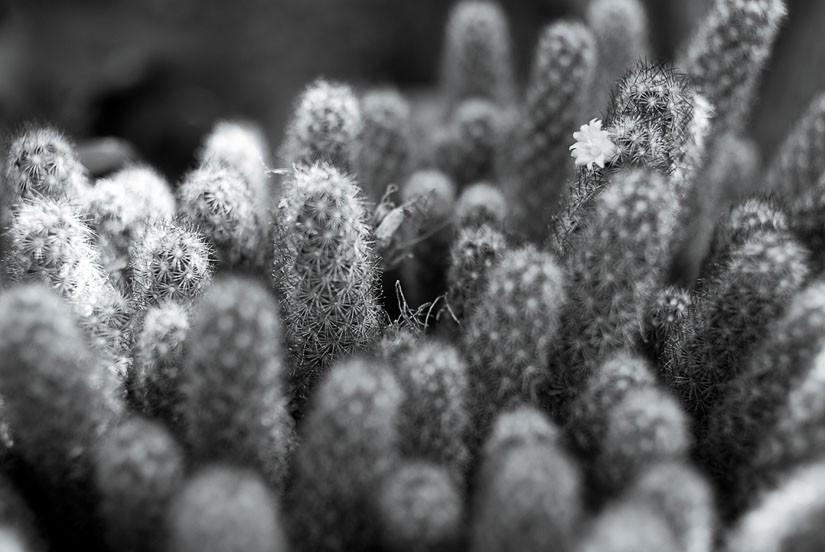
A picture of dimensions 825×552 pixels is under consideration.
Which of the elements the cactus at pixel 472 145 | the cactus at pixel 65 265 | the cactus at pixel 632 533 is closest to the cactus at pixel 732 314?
the cactus at pixel 632 533

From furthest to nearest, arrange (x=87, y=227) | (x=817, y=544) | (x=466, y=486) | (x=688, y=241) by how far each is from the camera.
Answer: (x=688, y=241) → (x=87, y=227) → (x=466, y=486) → (x=817, y=544)

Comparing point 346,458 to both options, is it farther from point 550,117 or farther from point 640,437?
point 550,117

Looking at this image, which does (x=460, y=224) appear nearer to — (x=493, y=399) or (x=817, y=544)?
(x=493, y=399)

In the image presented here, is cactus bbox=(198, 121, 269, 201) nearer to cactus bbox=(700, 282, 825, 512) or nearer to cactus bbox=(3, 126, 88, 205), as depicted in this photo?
cactus bbox=(3, 126, 88, 205)

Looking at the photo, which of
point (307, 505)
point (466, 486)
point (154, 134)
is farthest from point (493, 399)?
point (154, 134)

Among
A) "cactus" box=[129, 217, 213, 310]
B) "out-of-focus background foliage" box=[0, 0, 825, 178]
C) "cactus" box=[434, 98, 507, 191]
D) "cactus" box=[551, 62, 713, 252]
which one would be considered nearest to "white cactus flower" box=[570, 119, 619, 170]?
"cactus" box=[551, 62, 713, 252]

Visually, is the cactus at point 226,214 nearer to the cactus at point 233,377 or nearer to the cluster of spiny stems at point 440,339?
the cluster of spiny stems at point 440,339

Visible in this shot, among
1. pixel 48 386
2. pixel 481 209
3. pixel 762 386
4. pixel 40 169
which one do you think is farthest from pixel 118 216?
pixel 762 386
